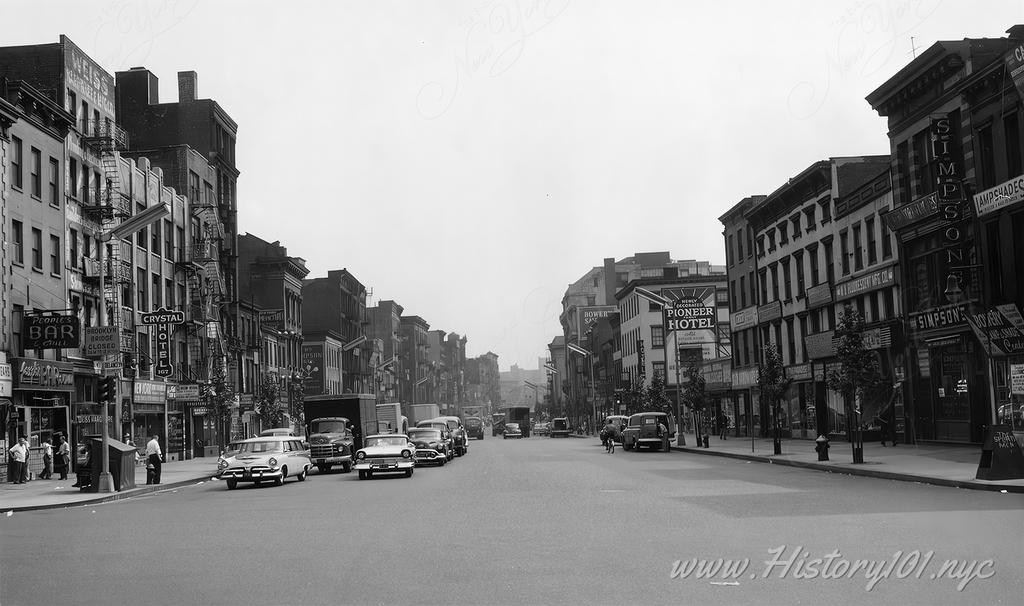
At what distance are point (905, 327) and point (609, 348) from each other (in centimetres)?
8281

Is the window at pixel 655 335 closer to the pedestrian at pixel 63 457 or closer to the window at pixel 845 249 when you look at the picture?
the window at pixel 845 249

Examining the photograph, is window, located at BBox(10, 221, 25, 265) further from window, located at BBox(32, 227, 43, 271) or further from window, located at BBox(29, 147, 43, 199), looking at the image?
window, located at BBox(29, 147, 43, 199)

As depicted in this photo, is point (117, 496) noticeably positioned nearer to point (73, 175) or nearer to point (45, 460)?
point (45, 460)

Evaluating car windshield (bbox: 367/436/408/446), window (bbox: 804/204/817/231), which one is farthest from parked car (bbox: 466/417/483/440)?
car windshield (bbox: 367/436/408/446)

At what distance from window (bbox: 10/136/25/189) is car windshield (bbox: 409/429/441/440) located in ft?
60.6

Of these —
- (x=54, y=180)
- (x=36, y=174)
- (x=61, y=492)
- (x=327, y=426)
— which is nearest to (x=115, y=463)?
(x=61, y=492)

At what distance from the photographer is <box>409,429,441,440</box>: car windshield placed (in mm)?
45409

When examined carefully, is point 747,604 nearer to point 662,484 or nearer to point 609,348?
point 662,484

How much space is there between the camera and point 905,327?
44.4 meters

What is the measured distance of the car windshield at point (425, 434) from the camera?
45409 millimetres

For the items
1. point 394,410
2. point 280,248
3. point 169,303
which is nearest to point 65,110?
point 169,303

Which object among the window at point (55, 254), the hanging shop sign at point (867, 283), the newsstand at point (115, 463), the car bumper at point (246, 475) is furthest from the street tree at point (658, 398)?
the newsstand at point (115, 463)

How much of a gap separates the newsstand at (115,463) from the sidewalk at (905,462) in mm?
21054

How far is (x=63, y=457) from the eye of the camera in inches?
1641
